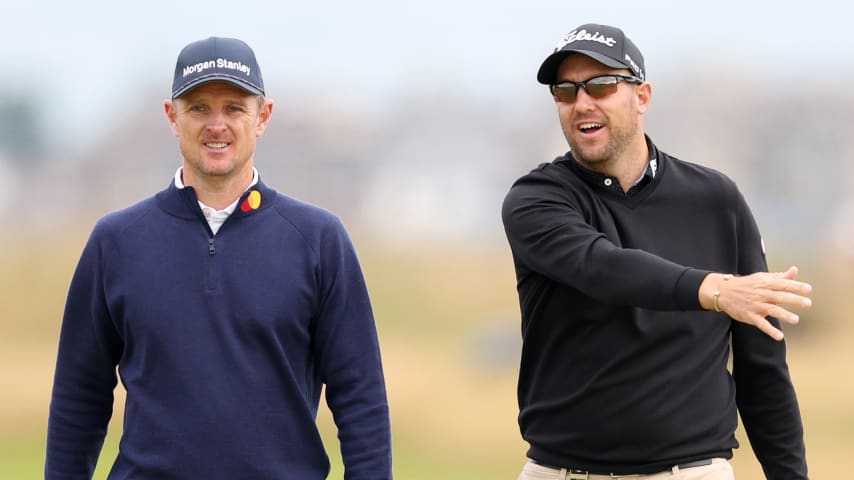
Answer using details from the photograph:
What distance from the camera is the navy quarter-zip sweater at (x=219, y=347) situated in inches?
156

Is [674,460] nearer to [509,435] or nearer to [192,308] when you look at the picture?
[192,308]

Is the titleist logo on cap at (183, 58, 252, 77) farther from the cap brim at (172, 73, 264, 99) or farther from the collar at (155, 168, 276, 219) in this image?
the collar at (155, 168, 276, 219)

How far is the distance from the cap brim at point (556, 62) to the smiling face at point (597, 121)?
0.02 metres

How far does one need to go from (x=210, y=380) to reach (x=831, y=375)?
30759 millimetres

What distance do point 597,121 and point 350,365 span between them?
1219mm

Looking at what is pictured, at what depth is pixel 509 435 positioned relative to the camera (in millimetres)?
29266

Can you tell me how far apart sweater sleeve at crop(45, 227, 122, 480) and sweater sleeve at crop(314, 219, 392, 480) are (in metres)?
0.63

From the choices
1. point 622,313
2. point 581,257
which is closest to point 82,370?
point 581,257

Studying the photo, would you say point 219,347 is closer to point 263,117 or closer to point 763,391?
point 263,117

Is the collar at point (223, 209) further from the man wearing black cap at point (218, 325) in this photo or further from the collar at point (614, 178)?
the collar at point (614, 178)

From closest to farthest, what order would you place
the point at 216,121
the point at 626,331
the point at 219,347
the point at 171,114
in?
the point at 219,347, the point at 216,121, the point at 171,114, the point at 626,331

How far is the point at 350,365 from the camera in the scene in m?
4.11

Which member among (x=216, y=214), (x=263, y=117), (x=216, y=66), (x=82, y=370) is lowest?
(x=82, y=370)

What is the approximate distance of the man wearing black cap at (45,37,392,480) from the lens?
396 centimetres
